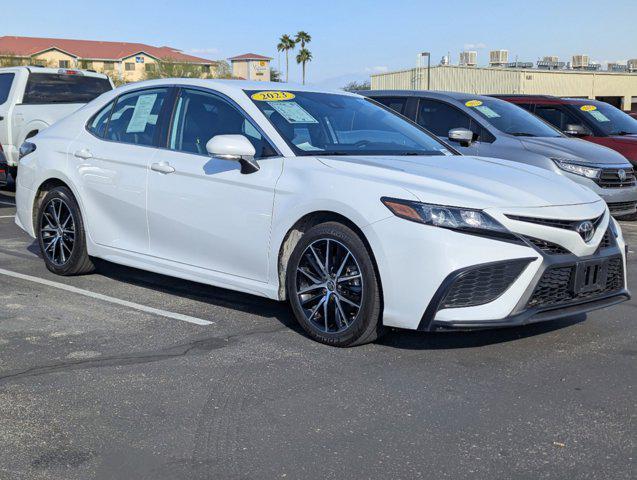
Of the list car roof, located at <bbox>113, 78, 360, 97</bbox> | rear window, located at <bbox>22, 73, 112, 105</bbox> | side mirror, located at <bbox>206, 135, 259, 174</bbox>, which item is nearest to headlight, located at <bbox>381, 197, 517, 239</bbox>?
side mirror, located at <bbox>206, 135, 259, 174</bbox>

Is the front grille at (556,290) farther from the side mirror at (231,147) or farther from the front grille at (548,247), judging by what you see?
the side mirror at (231,147)

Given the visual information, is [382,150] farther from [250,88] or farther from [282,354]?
[282,354]

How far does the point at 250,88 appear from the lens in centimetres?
603

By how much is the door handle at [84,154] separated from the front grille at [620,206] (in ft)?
20.5

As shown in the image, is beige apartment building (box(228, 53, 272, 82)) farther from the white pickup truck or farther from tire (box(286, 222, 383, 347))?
tire (box(286, 222, 383, 347))

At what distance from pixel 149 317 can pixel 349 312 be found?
1.55 meters

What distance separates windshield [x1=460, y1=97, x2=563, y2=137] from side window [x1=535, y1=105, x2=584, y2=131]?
5.66 ft

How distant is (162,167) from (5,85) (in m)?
8.91

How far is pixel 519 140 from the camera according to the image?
34.2ft

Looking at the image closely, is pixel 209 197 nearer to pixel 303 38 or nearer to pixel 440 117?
pixel 440 117

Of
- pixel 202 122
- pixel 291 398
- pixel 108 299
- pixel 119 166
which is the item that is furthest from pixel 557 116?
pixel 291 398

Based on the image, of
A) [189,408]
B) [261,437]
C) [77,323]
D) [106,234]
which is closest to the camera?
[261,437]

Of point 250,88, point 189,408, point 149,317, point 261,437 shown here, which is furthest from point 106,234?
point 261,437

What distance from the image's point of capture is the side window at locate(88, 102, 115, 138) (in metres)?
6.83
